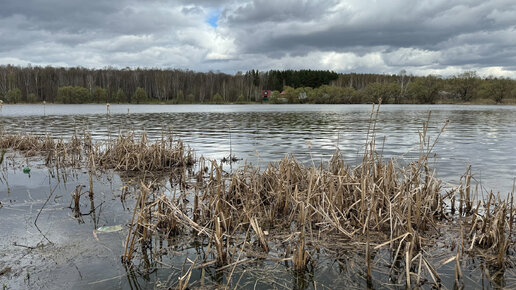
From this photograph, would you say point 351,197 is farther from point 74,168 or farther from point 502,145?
point 502,145

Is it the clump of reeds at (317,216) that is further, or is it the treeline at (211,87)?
the treeline at (211,87)

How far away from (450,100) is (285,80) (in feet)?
281

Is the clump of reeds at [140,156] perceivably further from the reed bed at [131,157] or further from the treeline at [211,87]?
the treeline at [211,87]

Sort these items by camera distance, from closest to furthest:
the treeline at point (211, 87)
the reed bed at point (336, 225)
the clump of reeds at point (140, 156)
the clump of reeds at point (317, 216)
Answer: the reed bed at point (336, 225) → the clump of reeds at point (317, 216) → the clump of reeds at point (140, 156) → the treeline at point (211, 87)

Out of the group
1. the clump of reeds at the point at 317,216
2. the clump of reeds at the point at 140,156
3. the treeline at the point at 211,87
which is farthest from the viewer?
the treeline at the point at 211,87

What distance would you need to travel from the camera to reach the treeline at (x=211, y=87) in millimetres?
108375

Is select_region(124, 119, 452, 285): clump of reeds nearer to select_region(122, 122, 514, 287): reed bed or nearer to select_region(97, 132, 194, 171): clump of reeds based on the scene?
select_region(122, 122, 514, 287): reed bed

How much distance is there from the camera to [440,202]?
6652mm

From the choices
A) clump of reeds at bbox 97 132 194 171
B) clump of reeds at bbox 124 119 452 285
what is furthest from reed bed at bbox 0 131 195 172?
clump of reeds at bbox 124 119 452 285

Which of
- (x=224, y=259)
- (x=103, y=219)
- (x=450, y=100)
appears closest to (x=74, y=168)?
(x=103, y=219)

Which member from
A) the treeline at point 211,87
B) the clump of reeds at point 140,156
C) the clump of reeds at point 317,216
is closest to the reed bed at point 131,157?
the clump of reeds at point 140,156

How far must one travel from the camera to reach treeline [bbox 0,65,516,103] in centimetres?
10838

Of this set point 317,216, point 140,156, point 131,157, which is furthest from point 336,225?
point 131,157

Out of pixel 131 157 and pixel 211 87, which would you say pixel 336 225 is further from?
pixel 211 87
